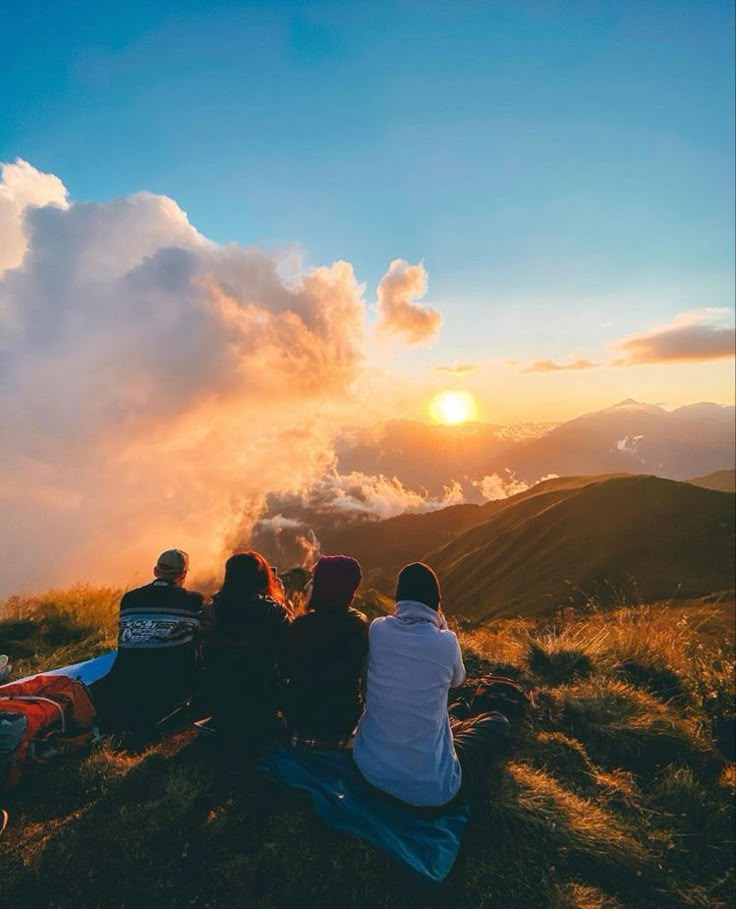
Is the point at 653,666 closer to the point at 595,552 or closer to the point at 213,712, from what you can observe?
the point at 213,712

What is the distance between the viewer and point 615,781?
204 inches

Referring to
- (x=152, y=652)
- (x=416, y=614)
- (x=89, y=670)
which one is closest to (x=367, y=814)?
(x=416, y=614)

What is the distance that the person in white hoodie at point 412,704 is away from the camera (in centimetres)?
401

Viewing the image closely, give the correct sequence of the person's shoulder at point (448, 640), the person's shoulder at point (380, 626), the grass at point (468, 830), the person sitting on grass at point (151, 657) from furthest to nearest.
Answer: the person sitting on grass at point (151, 657) → the person's shoulder at point (380, 626) → the person's shoulder at point (448, 640) → the grass at point (468, 830)

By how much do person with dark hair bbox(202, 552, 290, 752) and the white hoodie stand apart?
3.44 ft

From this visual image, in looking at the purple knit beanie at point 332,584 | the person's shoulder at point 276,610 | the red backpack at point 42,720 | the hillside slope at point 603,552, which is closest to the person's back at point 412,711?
the purple knit beanie at point 332,584

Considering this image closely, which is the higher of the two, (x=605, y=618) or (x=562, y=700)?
(x=562, y=700)

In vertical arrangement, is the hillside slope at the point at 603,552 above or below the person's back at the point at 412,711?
below

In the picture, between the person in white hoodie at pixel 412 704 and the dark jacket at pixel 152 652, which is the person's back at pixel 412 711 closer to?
the person in white hoodie at pixel 412 704

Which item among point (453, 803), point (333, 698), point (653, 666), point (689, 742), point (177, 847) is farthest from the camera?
point (653, 666)

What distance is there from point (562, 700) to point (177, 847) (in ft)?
15.6

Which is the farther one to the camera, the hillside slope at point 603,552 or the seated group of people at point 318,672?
the hillside slope at point 603,552

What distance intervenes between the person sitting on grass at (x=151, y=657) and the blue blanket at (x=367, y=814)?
147cm

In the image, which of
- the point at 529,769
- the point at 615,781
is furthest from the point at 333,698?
the point at 615,781
